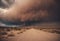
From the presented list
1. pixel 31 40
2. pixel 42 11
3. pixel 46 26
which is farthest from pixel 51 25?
pixel 31 40

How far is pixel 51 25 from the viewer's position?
2340mm

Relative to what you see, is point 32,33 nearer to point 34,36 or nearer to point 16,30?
point 34,36

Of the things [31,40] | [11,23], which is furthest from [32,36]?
[11,23]

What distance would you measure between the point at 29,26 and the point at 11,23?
360mm

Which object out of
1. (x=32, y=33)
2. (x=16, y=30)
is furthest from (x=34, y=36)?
(x=16, y=30)

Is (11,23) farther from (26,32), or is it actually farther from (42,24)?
(42,24)

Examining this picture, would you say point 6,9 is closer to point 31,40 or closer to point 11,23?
point 11,23

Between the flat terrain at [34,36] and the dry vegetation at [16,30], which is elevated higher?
the dry vegetation at [16,30]

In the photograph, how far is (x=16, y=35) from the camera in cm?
237

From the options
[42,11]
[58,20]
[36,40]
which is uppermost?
[42,11]

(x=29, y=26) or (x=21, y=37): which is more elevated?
(x=29, y=26)

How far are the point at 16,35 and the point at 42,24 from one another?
0.55 meters

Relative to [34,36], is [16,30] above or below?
above

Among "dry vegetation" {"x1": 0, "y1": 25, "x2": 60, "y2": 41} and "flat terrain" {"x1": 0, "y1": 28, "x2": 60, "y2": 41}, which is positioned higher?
"dry vegetation" {"x1": 0, "y1": 25, "x2": 60, "y2": 41}
